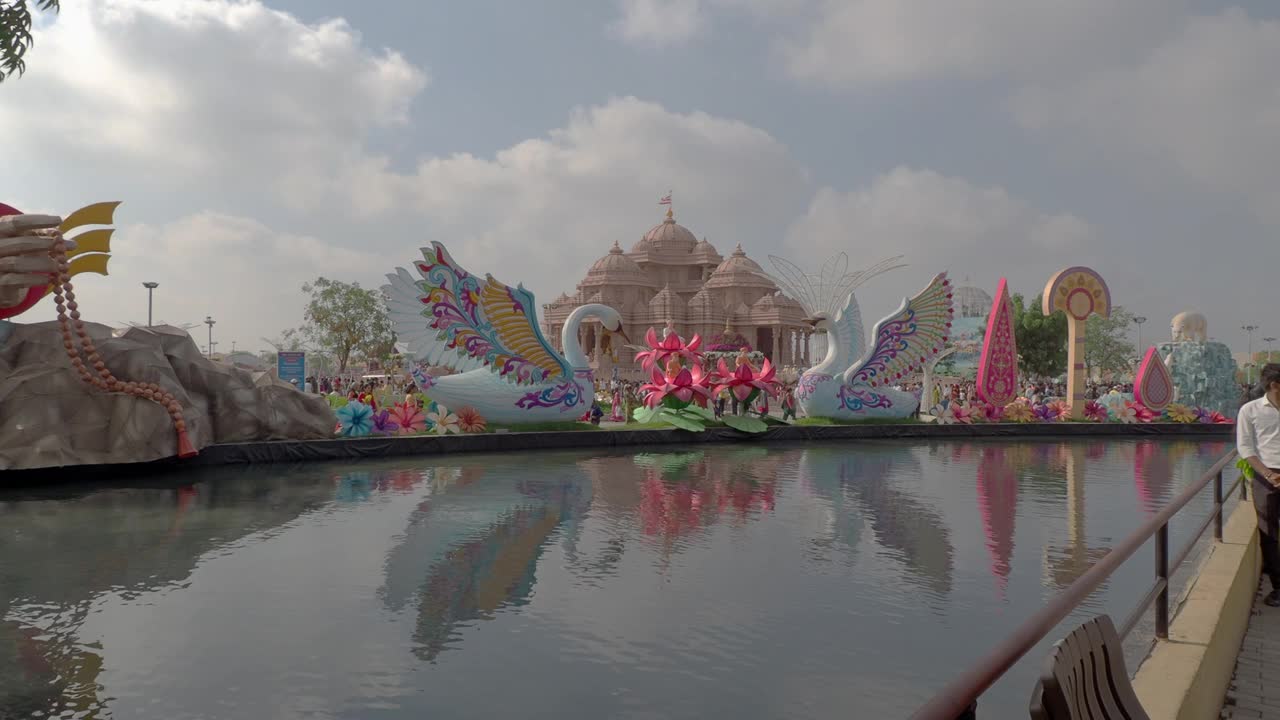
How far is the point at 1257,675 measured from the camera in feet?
13.3

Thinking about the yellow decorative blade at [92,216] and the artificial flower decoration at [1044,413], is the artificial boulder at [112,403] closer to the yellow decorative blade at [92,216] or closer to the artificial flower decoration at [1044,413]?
the yellow decorative blade at [92,216]

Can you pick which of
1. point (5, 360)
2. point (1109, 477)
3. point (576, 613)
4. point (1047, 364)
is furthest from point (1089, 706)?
point (1047, 364)

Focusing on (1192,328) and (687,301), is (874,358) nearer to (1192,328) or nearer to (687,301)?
(1192,328)

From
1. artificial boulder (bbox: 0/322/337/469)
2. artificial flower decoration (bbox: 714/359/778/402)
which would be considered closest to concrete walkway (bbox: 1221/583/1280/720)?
artificial boulder (bbox: 0/322/337/469)

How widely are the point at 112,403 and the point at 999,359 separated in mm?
18049

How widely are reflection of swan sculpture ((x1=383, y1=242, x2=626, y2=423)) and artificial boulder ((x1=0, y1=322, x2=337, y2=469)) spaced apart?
2.93m

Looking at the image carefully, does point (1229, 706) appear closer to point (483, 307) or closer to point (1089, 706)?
point (1089, 706)

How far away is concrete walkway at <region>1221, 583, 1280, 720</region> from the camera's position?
3.65 meters

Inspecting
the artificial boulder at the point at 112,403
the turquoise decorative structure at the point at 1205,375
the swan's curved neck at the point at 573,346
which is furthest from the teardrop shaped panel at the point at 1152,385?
the artificial boulder at the point at 112,403

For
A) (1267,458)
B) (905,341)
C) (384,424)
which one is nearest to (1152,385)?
(905,341)

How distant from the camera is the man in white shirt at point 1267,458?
530 cm

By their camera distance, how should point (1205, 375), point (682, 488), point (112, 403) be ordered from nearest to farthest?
point (682, 488)
point (112, 403)
point (1205, 375)

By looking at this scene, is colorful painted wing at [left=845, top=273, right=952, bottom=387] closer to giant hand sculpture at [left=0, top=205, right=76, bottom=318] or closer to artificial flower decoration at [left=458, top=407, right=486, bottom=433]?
artificial flower decoration at [left=458, top=407, right=486, bottom=433]

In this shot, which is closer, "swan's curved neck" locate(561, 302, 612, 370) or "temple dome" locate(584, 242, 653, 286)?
"swan's curved neck" locate(561, 302, 612, 370)
